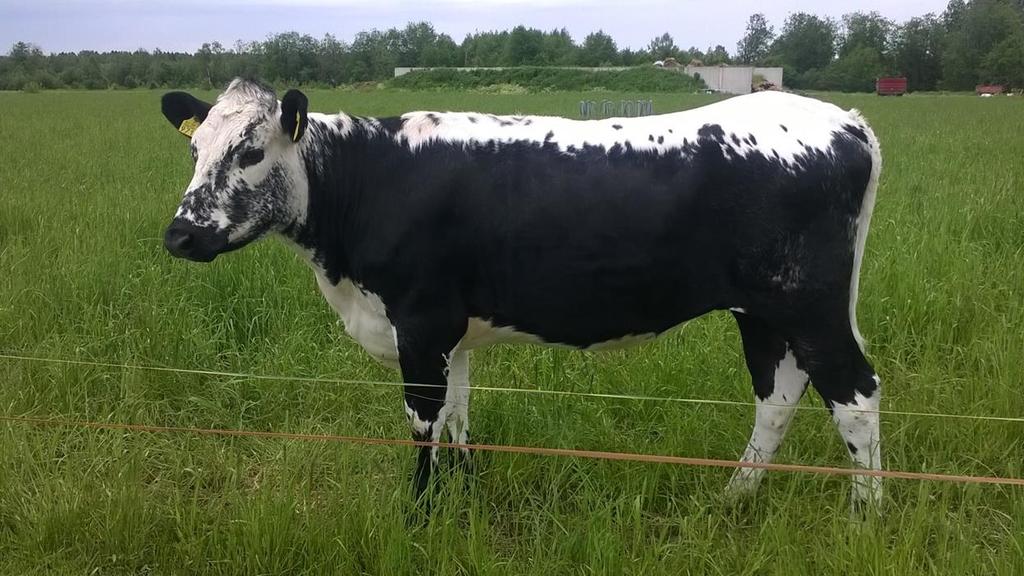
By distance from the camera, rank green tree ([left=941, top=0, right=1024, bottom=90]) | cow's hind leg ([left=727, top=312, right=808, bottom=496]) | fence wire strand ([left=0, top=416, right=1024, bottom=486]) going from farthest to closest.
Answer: green tree ([left=941, top=0, right=1024, bottom=90]) → cow's hind leg ([left=727, top=312, right=808, bottom=496]) → fence wire strand ([left=0, top=416, right=1024, bottom=486])

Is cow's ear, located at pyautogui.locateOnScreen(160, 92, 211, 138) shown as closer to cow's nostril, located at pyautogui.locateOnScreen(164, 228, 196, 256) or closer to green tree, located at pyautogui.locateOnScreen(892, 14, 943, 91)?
cow's nostril, located at pyautogui.locateOnScreen(164, 228, 196, 256)

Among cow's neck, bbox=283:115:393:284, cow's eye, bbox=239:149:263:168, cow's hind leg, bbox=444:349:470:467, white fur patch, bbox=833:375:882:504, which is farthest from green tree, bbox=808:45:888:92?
cow's eye, bbox=239:149:263:168

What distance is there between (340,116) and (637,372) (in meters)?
2.04

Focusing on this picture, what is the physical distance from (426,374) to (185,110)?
1.39m

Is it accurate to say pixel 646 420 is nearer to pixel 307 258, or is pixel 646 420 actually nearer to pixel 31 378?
pixel 307 258

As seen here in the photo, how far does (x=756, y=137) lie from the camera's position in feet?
9.13

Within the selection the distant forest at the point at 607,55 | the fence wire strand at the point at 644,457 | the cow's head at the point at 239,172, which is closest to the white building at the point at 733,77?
the distant forest at the point at 607,55

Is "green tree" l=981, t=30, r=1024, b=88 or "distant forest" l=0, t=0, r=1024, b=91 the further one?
"green tree" l=981, t=30, r=1024, b=88

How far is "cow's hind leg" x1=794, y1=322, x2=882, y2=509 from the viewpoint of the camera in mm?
2844

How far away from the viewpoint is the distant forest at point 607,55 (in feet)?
149

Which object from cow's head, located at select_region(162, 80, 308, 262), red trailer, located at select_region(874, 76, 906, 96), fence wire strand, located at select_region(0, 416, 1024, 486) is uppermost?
cow's head, located at select_region(162, 80, 308, 262)

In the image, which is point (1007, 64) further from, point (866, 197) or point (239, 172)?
point (239, 172)

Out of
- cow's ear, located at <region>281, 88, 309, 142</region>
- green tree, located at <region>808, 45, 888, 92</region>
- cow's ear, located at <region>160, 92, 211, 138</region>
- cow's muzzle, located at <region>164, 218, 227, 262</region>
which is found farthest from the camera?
green tree, located at <region>808, 45, 888, 92</region>

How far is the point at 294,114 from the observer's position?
275 centimetres
